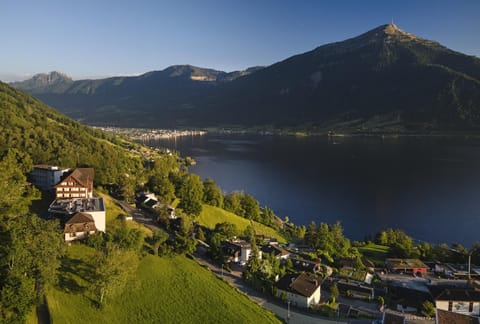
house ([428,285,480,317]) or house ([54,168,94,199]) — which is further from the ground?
house ([54,168,94,199])

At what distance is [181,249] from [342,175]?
306 ft

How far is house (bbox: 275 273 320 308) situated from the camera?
122 ft

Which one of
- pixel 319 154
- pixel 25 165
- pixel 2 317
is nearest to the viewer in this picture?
pixel 2 317

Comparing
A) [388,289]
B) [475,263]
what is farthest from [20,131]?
[475,263]

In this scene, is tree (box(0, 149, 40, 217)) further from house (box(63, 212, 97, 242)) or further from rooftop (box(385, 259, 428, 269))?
rooftop (box(385, 259, 428, 269))

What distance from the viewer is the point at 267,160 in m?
159

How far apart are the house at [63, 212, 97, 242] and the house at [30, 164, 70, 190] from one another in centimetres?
1424

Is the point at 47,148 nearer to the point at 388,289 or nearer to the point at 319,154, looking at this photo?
the point at 388,289

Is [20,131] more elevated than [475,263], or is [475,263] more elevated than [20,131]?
[20,131]

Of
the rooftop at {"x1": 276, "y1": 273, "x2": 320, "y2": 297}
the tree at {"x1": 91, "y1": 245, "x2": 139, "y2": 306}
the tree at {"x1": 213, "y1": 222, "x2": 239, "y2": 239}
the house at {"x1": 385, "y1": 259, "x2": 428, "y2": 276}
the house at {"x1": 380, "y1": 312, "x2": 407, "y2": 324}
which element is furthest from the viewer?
the tree at {"x1": 213, "y1": 222, "x2": 239, "y2": 239}

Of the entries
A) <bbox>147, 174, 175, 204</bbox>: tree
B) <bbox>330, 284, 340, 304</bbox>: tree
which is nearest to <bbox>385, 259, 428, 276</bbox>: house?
<bbox>330, 284, 340, 304</bbox>: tree

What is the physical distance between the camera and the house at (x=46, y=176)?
4953 cm

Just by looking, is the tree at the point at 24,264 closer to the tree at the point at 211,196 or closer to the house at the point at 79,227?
the house at the point at 79,227

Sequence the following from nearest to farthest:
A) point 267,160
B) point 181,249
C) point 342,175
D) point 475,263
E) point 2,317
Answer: point 2,317 < point 181,249 < point 475,263 < point 342,175 < point 267,160
